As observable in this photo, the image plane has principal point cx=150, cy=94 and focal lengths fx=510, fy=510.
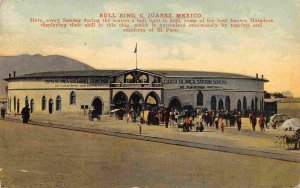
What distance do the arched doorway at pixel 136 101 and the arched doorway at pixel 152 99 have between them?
0.92 ft

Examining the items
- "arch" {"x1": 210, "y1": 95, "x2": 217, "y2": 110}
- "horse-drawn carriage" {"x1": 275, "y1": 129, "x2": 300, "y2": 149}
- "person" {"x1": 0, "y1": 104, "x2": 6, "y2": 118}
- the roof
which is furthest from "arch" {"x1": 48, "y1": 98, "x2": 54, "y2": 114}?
"horse-drawn carriage" {"x1": 275, "y1": 129, "x2": 300, "y2": 149}

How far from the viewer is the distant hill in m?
9.74

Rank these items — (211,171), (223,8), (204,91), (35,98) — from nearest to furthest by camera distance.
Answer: (211,171) → (223,8) → (204,91) → (35,98)

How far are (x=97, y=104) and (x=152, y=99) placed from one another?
1250 millimetres

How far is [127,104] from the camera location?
36.2 ft

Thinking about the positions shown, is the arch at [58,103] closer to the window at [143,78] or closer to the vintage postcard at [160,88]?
the vintage postcard at [160,88]

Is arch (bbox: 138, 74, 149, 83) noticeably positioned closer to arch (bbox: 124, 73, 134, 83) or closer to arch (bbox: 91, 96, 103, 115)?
arch (bbox: 124, 73, 134, 83)

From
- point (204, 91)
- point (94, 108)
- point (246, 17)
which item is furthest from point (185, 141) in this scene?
point (246, 17)

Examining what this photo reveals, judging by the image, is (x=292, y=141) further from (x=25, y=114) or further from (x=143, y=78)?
(x=25, y=114)

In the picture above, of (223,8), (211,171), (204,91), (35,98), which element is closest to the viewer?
(211,171)

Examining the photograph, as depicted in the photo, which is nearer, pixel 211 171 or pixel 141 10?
pixel 211 171

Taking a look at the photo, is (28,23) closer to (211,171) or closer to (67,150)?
(67,150)

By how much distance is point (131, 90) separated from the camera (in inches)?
428

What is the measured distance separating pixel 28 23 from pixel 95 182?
3243 millimetres
